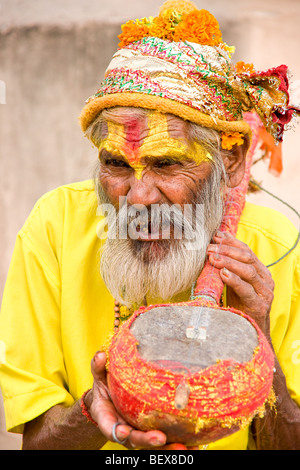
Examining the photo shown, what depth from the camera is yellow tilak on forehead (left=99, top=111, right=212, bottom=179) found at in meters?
2.47

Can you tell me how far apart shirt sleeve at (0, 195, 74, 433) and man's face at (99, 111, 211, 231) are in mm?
534

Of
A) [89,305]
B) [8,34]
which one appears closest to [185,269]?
[89,305]

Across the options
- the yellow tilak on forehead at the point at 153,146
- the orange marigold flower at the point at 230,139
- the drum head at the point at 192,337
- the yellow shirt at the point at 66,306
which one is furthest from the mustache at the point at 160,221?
the drum head at the point at 192,337

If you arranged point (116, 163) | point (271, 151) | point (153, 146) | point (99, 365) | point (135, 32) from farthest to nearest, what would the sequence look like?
1. point (271, 151)
2. point (135, 32)
3. point (116, 163)
4. point (153, 146)
5. point (99, 365)

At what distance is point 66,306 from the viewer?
285 centimetres

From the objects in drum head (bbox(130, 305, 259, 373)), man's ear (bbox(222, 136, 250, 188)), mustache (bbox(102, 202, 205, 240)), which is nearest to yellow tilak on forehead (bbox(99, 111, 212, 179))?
mustache (bbox(102, 202, 205, 240))

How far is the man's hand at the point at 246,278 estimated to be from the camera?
233 centimetres

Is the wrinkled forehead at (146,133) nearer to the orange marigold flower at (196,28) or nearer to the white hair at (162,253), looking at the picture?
the white hair at (162,253)

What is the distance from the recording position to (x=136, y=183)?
2.52m

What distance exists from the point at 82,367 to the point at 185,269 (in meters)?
0.78

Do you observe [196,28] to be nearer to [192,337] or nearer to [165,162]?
[165,162]

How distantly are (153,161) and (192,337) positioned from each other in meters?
1.01

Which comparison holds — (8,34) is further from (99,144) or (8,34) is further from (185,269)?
(185,269)

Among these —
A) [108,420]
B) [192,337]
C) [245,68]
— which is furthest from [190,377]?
[245,68]
